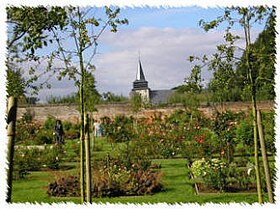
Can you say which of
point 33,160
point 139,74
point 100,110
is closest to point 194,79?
point 139,74

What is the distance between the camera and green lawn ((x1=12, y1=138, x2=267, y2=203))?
3056 millimetres

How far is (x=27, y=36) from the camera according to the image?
1885 millimetres

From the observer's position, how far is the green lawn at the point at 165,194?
120 inches

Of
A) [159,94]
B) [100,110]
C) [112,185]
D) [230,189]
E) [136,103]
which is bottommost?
[230,189]

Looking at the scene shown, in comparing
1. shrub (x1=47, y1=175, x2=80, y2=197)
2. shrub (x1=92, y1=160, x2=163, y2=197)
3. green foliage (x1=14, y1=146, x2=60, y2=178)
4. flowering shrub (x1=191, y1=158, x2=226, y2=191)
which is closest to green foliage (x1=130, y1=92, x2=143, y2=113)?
green foliage (x1=14, y1=146, x2=60, y2=178)

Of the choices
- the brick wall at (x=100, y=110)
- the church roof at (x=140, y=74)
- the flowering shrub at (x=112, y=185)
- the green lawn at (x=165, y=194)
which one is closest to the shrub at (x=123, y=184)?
the flowering shrub at (x=112, y=185)

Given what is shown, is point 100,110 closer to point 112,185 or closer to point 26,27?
point 112,185

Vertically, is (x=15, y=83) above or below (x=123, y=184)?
above

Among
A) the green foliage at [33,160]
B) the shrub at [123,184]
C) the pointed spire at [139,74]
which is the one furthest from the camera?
the green foliage at [33,160]

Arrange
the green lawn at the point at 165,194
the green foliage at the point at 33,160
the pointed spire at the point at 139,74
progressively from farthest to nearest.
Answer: the green foliage at the point at 33,160 < the green lawn at the point at 165,194 < the pointed spire at the point at 139,74

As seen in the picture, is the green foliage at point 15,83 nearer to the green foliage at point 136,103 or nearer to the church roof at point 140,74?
the church roof at point 140,74

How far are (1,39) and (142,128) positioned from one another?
503cm

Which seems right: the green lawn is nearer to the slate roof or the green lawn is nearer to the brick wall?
the slate roof

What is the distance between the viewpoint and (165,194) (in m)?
3.33
